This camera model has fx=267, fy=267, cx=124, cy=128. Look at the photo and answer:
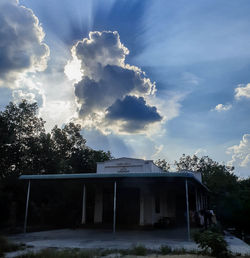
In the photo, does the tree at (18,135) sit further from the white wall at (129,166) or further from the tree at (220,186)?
the tree at (220,186)

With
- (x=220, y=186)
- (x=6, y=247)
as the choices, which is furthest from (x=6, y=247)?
(x=220, y=186)

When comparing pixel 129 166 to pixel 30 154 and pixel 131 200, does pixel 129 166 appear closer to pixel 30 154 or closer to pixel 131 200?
pixel 131 200

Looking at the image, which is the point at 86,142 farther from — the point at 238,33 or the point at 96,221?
the point at 238,33

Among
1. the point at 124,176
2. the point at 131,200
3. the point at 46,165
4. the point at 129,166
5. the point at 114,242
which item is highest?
the point at 46,165

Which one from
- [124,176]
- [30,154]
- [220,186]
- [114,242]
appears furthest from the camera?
[220,186]

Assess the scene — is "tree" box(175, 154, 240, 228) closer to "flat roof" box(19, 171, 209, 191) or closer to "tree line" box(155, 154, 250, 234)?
"tree line" box(155, 154, 250, 234)

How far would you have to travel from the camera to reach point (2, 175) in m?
23.2

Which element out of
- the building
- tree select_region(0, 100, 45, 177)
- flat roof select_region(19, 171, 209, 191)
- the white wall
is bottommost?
the building

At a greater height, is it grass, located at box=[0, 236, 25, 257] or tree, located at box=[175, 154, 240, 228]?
tree, located at box=[175, 154, 240, 228]

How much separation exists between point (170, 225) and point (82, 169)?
1646 centimetres

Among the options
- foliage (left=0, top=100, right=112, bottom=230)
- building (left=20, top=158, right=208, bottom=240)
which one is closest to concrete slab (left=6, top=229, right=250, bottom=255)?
building (left=20, top=158, right=208, bottom=240)

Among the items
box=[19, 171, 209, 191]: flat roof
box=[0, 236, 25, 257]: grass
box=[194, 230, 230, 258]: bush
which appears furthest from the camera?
box=[19, 171, 209, 191]: flat roof

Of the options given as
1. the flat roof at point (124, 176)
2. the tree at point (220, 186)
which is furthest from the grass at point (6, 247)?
the tree at point (220, 186)

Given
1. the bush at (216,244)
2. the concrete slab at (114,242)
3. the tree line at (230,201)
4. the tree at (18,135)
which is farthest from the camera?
the tree at (18,135)
